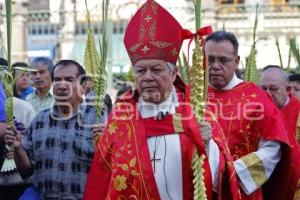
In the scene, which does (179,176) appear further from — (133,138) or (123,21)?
(123,21)

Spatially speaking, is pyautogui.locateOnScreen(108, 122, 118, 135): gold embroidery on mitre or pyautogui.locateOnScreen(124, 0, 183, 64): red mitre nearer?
pyautogui.locateOnScreen(124, 0, 183, 64): red mitre

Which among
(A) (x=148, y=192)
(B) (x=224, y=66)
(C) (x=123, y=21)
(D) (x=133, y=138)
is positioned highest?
(C) (x=123, y=21)

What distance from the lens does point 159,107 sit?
4.47 metres

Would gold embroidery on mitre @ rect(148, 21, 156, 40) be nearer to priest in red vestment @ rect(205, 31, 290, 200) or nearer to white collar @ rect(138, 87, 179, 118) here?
white collar @ rect(138, 87, 179, 118)

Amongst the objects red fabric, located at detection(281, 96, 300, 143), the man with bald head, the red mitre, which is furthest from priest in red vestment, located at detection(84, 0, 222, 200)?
the man with bald head

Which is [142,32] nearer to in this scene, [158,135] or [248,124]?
[158,135]

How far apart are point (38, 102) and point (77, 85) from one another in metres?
2.30

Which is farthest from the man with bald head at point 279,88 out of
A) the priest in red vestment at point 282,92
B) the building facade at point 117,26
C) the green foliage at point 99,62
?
the building facade at point 117,26

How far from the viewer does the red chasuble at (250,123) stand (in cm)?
533

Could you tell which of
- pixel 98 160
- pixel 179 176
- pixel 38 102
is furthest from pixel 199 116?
pixel 38 102

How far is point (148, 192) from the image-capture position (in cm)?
439

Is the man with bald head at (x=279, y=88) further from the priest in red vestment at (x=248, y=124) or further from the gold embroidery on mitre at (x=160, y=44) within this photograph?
the gold embroidery on mitre at (x=160, y=44)

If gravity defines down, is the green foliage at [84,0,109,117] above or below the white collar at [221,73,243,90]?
above

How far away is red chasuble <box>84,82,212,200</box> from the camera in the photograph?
438cm
